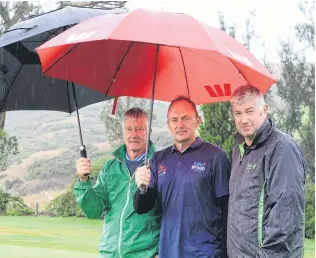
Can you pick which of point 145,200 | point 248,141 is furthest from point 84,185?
point 248,141

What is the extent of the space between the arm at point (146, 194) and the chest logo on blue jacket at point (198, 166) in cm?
29

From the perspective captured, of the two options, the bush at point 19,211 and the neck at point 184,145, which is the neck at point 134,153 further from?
the bush at point 19,211

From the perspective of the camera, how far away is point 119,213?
4.00 m

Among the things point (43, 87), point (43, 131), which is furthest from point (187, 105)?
point (43, 131)

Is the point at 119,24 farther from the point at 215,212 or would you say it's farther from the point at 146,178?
the point at 215,212

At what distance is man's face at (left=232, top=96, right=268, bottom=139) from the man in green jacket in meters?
0.85

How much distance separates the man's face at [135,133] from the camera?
160 inches

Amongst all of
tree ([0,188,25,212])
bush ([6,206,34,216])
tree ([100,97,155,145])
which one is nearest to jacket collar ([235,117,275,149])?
bush ([6,206,34,216])

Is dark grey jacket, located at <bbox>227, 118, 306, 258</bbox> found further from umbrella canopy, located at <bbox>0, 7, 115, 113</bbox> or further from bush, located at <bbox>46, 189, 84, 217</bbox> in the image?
bush, located at <bbox>46, 189, 84, 217</bbox>

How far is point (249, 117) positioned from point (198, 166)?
52cm

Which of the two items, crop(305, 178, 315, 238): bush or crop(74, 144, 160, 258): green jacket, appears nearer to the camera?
crop(74, 144, 160, 258): green jacket

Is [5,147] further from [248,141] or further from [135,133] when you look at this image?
[248,141]

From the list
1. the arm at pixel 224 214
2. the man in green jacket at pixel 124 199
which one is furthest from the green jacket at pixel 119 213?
the arm at pixel 224 214

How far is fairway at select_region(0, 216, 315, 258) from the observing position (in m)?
11.3
